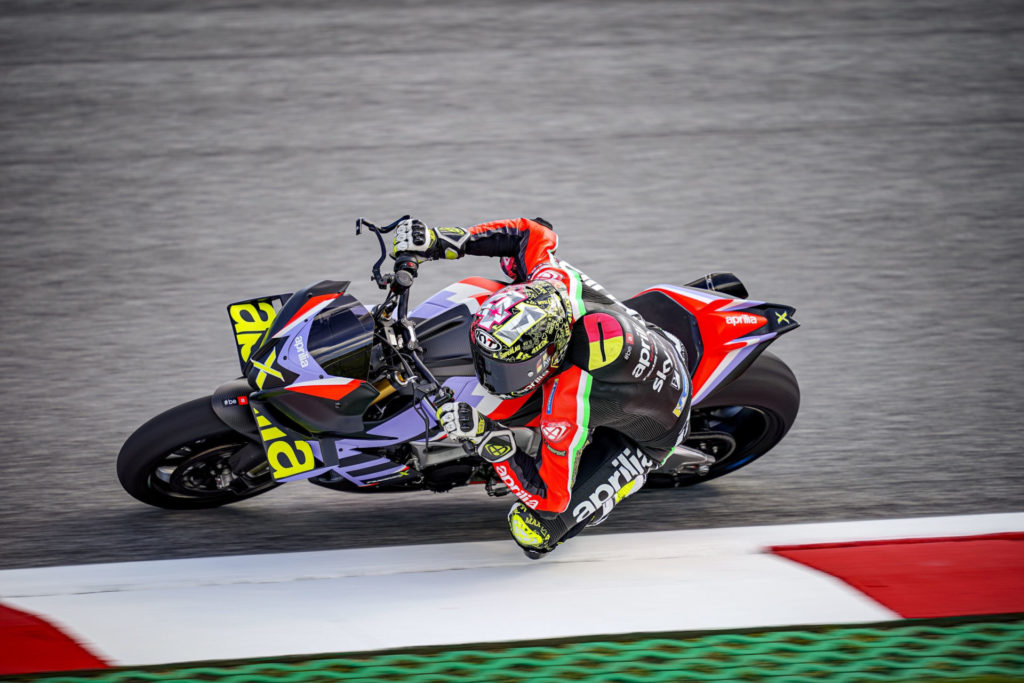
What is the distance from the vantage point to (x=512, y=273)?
14.4 feet

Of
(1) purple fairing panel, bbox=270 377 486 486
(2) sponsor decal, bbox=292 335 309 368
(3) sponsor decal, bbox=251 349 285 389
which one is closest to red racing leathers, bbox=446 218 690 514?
(1) purple fairing panel, bbox=270 377 486 486

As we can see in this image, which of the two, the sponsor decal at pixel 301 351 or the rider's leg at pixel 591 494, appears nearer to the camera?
the sponsor decal at pixel 301 351

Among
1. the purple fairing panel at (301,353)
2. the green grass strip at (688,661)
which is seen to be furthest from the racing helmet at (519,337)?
the green grass strip at (688,661)

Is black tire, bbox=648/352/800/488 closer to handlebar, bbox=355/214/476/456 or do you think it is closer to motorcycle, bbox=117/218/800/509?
motorcycle, bbox=117/218/800/509

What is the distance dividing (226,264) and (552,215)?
2132 mm

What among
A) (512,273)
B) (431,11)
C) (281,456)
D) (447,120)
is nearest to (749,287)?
(512,273)

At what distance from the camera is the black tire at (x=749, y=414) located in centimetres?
431

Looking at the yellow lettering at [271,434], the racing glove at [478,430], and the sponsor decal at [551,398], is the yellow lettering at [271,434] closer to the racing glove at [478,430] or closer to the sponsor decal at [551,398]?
the racing glove at [478,430]

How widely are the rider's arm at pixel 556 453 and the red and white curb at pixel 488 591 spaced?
36 cm

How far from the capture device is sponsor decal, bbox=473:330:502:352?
3422mm

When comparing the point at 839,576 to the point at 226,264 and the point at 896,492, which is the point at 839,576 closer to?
the point at 896,492

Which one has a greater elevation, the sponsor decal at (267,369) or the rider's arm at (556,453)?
the sponsor decal at (267,369)

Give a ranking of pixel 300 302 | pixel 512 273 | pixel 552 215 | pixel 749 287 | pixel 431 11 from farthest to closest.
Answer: pixel 431 11 → pixel 552 215 → pixel 749 287 → pixel 512 273 → pixel 300 302

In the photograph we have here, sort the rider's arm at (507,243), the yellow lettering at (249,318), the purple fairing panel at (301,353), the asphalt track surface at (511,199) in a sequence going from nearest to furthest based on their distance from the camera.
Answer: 1. the purple fairing panel at (301,353)
2. the yellow lettering at (249,318)
3. the rider's arm at (507,243)
4. the asphalt track surface at (511,199)
